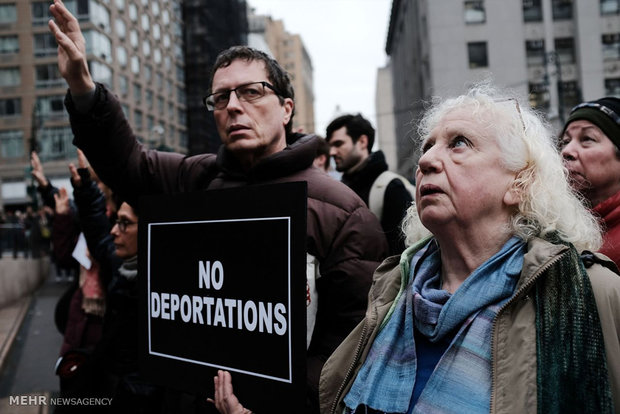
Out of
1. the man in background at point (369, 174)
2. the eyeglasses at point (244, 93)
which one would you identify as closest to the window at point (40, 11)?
the man in background at point (369, 174)

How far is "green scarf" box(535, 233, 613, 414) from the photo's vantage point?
1.28m

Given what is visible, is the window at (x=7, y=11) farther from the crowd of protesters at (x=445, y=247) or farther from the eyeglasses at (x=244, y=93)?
the eyeglasses at (x=244, y=93)

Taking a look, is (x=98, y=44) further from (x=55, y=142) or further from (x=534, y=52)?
(x=534, y=52)

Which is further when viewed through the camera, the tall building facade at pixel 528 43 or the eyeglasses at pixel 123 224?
the tall building facade at pixel 528 43

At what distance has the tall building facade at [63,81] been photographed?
32.0 meters

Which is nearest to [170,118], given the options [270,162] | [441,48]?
[441,48]

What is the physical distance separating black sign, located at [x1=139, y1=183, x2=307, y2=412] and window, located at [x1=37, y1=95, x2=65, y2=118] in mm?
42715

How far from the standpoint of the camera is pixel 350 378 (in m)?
1.68

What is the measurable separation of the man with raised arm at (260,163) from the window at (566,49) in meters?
32.0

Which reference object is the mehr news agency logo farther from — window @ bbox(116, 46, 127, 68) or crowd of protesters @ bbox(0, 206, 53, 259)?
window @ bbox(116, 46, 127, 68)

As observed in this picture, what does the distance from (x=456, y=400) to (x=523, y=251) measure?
46 cm

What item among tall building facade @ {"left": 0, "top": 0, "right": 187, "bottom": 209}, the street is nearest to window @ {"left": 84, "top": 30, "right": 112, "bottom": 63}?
tall building facade @ {"left": 0, "top": 0, "right": 187, "bottom": 209}

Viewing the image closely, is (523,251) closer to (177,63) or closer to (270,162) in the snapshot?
(270,162)

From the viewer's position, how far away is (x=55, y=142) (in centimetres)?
4147
